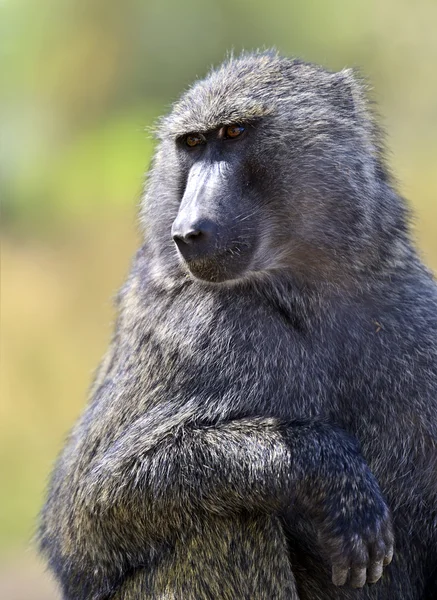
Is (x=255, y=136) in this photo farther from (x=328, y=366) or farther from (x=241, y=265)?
(x=328, y=366)

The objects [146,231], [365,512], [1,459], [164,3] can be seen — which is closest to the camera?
[365,512]

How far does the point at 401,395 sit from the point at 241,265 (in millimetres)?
874

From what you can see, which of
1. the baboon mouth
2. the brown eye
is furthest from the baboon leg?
the brown eye

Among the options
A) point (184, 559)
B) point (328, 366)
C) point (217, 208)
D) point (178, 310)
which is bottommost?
point (184, 559)

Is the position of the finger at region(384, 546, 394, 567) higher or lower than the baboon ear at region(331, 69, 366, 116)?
lower

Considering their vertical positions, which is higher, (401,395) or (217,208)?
(217,208)

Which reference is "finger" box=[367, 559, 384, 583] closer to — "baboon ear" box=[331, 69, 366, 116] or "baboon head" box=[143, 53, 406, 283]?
"baboon head" box=[143, 53, 406, 283]

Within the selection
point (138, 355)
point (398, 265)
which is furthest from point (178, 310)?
point (398, 265)

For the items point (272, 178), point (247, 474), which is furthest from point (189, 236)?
point (247, 474)

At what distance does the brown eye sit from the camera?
14.1 feet

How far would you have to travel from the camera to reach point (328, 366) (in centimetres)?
423

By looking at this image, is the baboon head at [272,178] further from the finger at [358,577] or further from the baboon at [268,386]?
the finger at [358,577]

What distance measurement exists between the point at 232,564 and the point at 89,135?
36.7 feet

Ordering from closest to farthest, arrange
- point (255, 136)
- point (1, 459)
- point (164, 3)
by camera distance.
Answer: point (255, 136) < point (1, 459) < point (164, 3)
